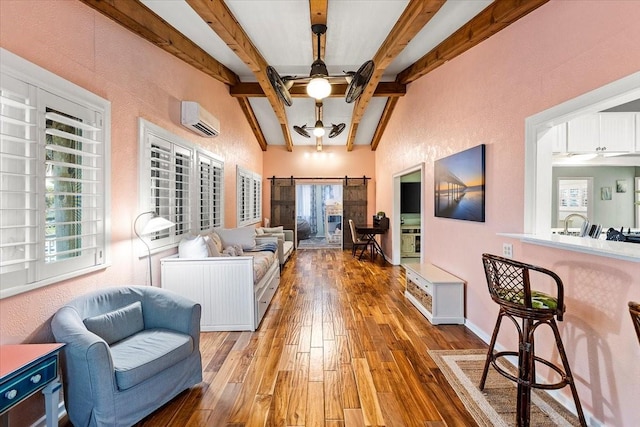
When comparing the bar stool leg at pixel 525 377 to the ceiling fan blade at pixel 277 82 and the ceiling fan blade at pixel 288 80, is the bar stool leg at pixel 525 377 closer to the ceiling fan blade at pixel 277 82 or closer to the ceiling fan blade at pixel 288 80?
the ceiling fan blade at pixel 277 82

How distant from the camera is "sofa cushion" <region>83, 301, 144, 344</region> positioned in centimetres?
197

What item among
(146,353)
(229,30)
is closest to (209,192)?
(229,30)

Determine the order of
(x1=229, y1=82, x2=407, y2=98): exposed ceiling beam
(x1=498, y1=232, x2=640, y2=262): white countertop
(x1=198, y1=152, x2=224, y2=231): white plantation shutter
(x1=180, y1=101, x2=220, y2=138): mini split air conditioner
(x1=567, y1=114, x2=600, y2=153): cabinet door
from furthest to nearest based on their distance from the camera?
(x1=229, y1=82, x2=407, y2=98): exposed ceiling beam, (x1=198, y1=152, x2=224, y2=231): white plantation shutter, (x1=180, y1=101, x2=220, y2=138): mini split air conditioner, (x1=567, y1=114, x2=600, y2=153): cabinet door, (x1=498, y1=232, x2=640, y2=262): white countertop

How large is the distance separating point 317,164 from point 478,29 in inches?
232

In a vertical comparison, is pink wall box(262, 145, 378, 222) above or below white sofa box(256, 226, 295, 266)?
above

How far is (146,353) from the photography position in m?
1.88

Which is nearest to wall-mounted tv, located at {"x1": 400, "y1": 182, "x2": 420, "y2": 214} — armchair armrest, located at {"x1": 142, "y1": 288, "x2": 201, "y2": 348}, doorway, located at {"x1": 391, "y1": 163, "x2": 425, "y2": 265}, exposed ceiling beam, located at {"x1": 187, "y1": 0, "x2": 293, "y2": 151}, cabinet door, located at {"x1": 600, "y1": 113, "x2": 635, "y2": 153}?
doorway, located at {"x1": 391, "y1": 163, "x2": 425, "y2": 265}

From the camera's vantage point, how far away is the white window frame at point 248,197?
607 centimetres

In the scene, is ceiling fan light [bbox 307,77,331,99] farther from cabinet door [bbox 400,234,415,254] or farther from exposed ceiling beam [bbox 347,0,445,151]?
cabinet door [bbox 400,234,415,254]

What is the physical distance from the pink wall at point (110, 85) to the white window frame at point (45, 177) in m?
0.08

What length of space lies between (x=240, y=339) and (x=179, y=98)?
2.82 metres

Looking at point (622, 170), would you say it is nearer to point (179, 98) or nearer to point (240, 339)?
point (240, 339)

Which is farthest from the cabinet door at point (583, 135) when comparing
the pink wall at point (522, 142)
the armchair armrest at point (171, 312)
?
the armchair armrest at point (171, 312)

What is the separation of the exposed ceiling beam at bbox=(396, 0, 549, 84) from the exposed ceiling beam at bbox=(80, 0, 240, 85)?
2950mm
